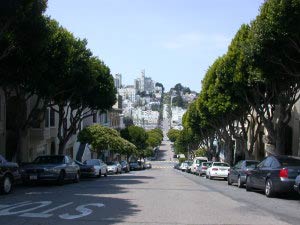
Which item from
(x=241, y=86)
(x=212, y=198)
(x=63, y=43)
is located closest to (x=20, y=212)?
(x=212, y=198)

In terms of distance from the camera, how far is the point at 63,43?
89.9ft

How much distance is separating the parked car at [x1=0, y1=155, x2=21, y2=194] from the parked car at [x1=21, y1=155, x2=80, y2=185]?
173 inches

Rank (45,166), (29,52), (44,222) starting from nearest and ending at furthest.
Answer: (44,222), (29,52), (45,166)

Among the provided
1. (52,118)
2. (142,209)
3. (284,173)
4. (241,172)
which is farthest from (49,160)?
(52,118)

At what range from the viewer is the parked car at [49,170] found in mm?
24156

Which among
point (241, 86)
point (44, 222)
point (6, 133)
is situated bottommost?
point (44, 222)

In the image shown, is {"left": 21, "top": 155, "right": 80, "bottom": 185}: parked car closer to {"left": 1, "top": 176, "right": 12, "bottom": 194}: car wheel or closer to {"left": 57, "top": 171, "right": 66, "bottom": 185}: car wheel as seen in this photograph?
{"left": 57, "top": 171, "right": 66, "bottom": 185}: car wheel

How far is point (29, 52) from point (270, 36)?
974 cm

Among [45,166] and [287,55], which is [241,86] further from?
[45,166]

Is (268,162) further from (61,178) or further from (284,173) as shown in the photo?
(61,178)

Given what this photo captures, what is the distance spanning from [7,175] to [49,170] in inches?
217

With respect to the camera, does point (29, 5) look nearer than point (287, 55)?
Yes

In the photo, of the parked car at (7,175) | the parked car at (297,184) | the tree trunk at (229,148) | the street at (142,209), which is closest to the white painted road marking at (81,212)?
the street at (142,209)

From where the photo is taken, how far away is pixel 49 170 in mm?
24391
